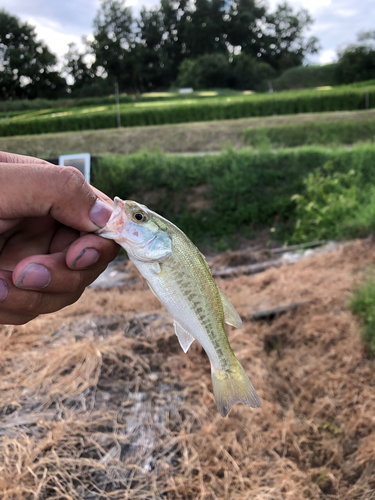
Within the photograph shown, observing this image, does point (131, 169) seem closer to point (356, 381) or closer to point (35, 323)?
point (35, 323)

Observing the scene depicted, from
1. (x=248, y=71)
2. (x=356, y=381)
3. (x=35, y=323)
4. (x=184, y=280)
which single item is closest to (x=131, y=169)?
(x=35, y=323)

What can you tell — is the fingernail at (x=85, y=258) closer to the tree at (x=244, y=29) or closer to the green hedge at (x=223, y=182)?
the green hedge at (x=223, y=182)

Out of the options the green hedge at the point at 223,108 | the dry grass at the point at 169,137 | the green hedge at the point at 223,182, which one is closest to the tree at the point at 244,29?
the green hedge at the point at 223,108

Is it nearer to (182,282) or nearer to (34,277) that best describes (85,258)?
(34,277)

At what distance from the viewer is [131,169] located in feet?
30.1

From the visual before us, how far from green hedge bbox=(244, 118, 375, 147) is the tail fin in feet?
39.0

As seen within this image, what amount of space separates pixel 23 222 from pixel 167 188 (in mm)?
8219

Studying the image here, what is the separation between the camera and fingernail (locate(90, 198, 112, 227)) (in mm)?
1036

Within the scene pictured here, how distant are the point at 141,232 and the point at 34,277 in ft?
1.19

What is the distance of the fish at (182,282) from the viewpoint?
891mm

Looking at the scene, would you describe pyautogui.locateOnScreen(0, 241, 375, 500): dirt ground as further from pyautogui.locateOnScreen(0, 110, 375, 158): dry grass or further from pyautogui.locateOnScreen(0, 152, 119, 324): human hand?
pyautogui.locateOnScreen(0, 110, 375, 158): dry grass

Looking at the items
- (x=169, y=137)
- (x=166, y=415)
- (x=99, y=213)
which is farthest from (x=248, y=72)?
(x=99, y=213)

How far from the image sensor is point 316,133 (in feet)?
40.8

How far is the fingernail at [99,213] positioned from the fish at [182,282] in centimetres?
8
